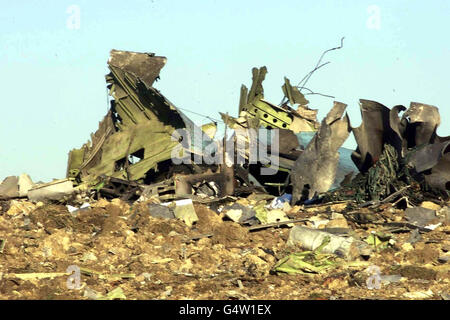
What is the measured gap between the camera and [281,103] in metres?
20.3

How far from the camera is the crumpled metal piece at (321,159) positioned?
15.6m

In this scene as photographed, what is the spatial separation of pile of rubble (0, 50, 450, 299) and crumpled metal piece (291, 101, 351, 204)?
0.08 feet

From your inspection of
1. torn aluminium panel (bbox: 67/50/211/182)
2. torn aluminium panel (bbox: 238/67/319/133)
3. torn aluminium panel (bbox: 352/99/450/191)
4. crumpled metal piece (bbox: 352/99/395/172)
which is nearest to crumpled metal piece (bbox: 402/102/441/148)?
torn aluminium panel (bbox: 352/99/450/191)

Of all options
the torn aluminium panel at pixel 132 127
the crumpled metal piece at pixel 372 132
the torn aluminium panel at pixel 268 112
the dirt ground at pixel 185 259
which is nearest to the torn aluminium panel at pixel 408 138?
the crumpled metal piece at pixel 372 132

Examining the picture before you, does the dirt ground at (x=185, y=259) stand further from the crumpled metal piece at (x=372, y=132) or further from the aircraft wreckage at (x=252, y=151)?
the crumpled metal piece at (x=372, y=132)

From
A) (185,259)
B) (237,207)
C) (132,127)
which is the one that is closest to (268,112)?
(132,127)

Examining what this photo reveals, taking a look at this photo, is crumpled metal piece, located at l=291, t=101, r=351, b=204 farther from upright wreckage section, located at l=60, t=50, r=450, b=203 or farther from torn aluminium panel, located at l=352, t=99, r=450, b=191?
torn aluminium panel, located at l=352, t=99, r=450, b=191

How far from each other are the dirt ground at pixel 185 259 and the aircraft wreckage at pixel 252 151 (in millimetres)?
1127

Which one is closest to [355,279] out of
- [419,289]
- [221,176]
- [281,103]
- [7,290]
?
[419,289]

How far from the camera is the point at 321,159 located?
1565 cm

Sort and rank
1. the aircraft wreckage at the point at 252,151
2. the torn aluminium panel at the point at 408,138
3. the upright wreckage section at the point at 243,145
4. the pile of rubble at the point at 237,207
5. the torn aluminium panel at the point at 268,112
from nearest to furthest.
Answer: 1. the pile of rubble at the point at 237,207
2. the torn aluminium panel at the point at 408,138
3. the aircraft wreckage at the point at 252,151
4. the upright wreckage section at the point at 243,145
5. the torn aluminium panel at the point at 268,112

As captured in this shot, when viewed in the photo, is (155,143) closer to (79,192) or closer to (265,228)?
(79,192)
